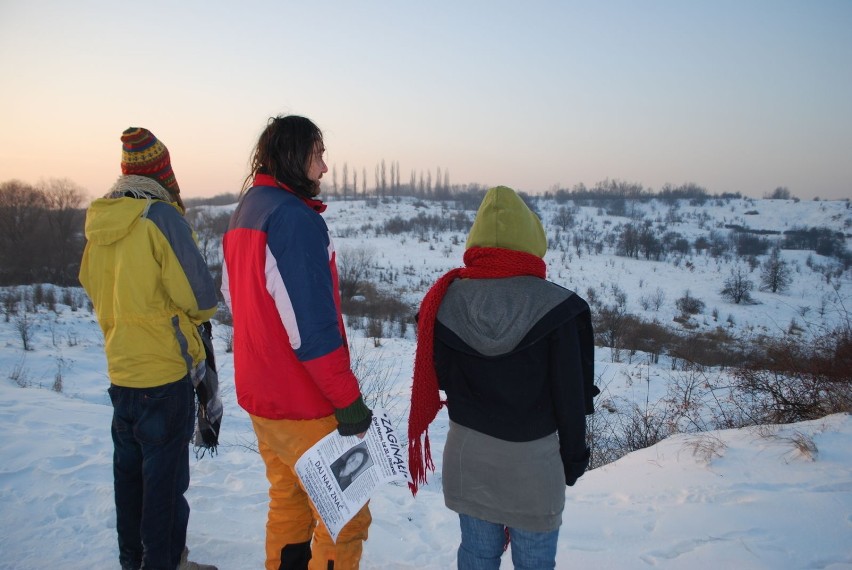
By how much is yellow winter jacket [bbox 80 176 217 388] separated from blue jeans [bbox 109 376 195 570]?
0.08 metres

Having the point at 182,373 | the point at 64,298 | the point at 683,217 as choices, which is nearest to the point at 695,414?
the point at 182,373

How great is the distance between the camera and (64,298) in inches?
640

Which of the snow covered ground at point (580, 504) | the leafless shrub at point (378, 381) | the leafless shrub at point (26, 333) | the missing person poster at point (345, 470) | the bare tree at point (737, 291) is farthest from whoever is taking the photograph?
the bare tree at point (737, 291)

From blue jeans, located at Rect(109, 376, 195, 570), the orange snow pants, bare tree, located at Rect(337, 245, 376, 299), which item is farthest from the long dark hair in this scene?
bare tree, located at Rect(337, 245, 376, 299)

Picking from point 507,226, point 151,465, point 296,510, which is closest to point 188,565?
point 151,465

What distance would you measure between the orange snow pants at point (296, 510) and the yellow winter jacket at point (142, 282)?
1.65 ft

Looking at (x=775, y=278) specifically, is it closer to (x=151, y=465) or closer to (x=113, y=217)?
(x=151, y=465)

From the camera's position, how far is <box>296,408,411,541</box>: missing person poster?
1.71 m

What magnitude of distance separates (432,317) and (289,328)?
497mm

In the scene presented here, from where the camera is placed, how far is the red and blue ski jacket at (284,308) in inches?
62.6

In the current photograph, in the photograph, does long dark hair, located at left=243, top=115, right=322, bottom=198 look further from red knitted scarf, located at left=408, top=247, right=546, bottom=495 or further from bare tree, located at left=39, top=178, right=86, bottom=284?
bare tree, located at left=39, top=178, right=86, bottom=284

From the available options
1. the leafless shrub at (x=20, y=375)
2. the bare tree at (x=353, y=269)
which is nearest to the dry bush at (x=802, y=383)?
the leafless shrub at (x=20, y=375)

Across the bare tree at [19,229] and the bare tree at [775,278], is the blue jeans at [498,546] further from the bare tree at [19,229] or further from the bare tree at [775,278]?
the bare tree at [775,278]

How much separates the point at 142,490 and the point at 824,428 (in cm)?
489
